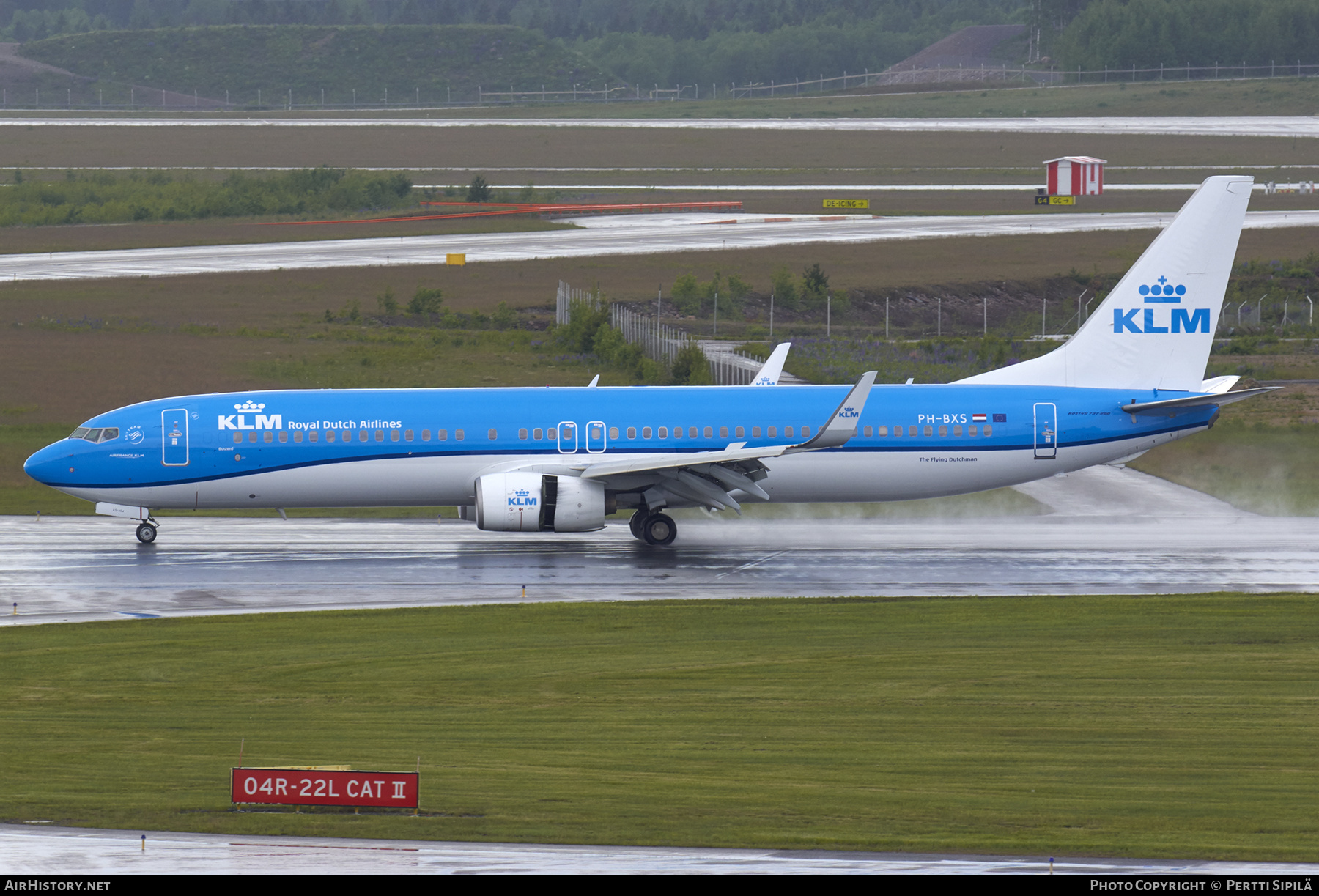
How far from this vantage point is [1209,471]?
45875 millimetres

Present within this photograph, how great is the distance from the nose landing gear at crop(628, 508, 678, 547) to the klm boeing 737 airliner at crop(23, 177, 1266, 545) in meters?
0.04

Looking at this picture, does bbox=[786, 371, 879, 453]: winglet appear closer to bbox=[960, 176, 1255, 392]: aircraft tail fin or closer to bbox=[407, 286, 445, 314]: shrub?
bbox=[960, 176, 1255, 392]: aircraft tail fin

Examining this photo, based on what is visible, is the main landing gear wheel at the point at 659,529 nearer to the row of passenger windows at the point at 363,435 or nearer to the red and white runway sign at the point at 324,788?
the row of passenger windows at the point at 363,435

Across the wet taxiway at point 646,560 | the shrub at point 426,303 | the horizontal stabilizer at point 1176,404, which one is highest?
the shrub at point 426,303

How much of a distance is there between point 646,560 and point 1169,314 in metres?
14.7

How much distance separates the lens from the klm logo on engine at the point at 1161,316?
39.1 m

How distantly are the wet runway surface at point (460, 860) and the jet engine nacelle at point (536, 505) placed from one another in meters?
19.3

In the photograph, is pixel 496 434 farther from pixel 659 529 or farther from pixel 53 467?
pixel 53 467

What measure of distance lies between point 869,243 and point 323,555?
56439mm

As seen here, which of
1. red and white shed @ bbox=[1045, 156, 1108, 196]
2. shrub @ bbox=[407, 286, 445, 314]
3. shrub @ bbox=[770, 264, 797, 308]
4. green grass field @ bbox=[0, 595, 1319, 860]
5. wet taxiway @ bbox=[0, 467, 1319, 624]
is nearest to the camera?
green grass field @ bbox=[0, 595, 1319, 860]

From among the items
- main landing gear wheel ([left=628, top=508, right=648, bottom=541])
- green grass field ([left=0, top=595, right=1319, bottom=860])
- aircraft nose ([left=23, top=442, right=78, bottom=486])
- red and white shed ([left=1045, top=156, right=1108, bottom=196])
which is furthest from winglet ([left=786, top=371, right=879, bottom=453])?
red and white shed ([left=1045, top=156, right=1108, bottom=196])

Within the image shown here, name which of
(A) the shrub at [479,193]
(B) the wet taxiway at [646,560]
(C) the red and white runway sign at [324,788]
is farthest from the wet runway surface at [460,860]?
(A) the shrub at [479,193]

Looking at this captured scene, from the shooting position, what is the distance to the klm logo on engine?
3906cm

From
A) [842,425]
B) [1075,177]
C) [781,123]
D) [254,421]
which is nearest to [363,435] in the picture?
[254,421]
